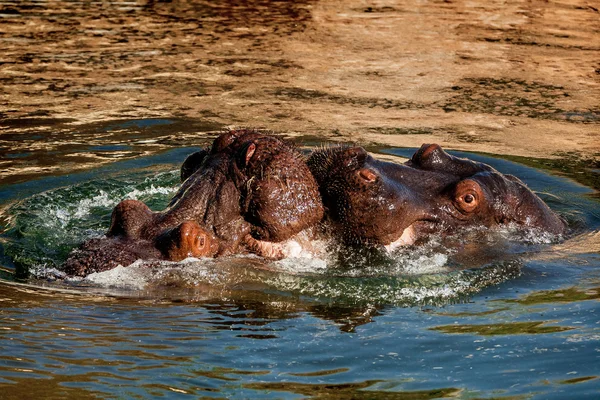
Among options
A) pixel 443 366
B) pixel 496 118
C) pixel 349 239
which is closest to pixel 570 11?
pixel 496 118

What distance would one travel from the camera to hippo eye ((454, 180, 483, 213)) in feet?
24.0

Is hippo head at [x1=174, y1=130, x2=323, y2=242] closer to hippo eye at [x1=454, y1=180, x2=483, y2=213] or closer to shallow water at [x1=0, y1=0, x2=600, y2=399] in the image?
shallow water at [x1=0, y1=0, x2=600, y2=399]

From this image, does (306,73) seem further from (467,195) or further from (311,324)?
(311,324)

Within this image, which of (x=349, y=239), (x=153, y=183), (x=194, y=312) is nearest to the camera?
(x=194, y=312)

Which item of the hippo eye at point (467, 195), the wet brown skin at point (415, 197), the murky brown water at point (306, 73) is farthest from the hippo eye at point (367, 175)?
the murky brown water at point (306, 73)

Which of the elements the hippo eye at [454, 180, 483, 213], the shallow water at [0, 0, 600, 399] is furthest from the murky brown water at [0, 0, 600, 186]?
the hippo eye at [454, 180, 483, 213]

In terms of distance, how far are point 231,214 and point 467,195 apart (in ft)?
6.11

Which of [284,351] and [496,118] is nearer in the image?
[284,351]

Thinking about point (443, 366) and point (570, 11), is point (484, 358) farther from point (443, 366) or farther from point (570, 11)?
point (570, 11)

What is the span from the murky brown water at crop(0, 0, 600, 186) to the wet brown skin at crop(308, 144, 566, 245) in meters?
3.66

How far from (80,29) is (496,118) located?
8.10 m

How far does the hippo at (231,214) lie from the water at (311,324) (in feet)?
0.36

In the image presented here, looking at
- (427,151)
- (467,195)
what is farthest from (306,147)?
(467,195)

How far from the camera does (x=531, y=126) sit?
489 inches
